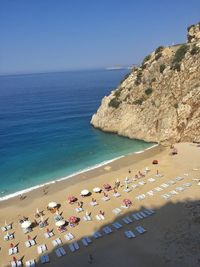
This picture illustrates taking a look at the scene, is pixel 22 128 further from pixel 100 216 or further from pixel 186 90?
pixel 100 216

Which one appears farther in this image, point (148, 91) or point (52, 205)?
point (148, 91)

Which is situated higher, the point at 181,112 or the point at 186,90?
the point at 186,90

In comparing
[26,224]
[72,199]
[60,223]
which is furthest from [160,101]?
[26,224]

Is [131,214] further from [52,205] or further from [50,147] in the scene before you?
[50,147]

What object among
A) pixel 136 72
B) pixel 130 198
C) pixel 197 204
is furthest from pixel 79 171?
pixel 136 72

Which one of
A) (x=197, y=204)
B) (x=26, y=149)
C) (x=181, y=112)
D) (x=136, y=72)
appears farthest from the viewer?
(x=136, y=72)
